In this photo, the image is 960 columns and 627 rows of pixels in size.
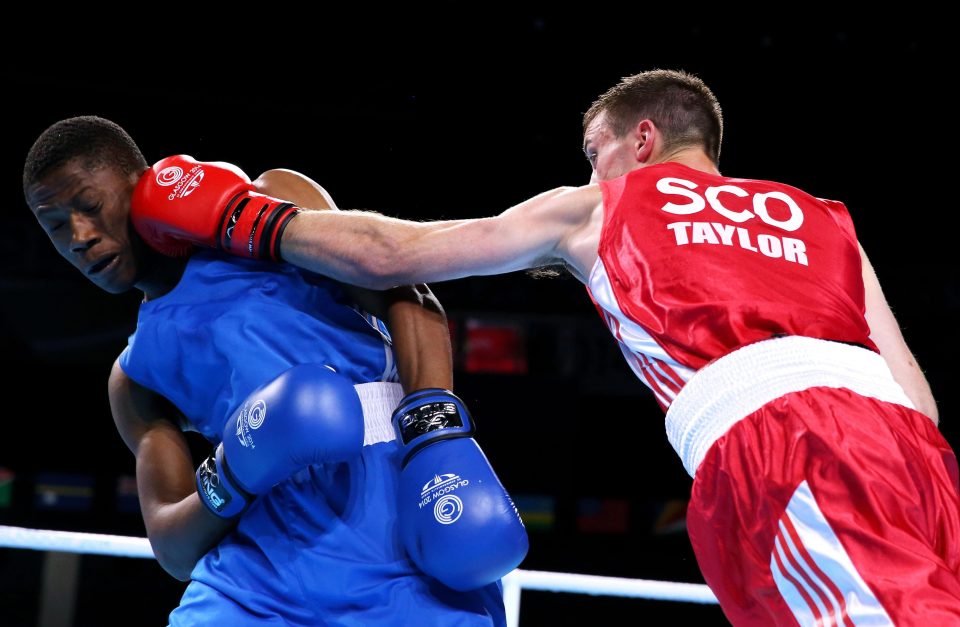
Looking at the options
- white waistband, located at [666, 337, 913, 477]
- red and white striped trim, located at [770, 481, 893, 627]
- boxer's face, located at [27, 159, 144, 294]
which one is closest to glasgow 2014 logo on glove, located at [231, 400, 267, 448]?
boxer's face, located at [27, 159, 144, 294]

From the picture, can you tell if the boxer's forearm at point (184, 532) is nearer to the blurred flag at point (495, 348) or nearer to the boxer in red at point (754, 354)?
the boxer in red at point (754, 354)

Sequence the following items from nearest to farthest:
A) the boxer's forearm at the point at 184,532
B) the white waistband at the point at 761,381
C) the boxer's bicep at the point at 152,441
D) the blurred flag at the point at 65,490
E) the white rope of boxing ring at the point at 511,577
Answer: the white waistband at the point at 761,381 → the boxer's forearm at the point at 184,532 → the boxer's bicep at the point at 152,441 → the white rope of boxing ring at the point at 511,577 → the blurred flag at the point at 65,490

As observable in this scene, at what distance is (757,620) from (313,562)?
0.71 meters

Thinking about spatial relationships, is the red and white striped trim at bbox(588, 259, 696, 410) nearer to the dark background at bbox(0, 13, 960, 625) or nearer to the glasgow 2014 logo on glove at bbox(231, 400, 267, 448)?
the glasgow 2014 logo on glove at bbox(231, 400, 267, 448)

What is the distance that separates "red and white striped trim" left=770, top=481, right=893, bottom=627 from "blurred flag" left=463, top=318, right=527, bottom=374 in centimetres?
553

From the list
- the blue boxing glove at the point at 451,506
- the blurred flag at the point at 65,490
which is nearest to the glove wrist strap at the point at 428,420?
the blue boxing glove at the point at 451,506

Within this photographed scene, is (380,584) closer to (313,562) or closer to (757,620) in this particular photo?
(313,562)

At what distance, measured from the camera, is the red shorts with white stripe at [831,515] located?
3.89 ft

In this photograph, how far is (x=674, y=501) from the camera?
6.92 metres

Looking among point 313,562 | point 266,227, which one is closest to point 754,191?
point 266,227

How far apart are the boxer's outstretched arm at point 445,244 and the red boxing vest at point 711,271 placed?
0.09 meters

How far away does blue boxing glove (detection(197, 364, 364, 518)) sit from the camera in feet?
5.01

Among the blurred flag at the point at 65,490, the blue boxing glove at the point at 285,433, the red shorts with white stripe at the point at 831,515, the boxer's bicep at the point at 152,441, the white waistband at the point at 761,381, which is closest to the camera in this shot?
the red shorts with white stripe at the point at 831,515

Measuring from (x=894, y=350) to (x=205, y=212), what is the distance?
4.32 feet
